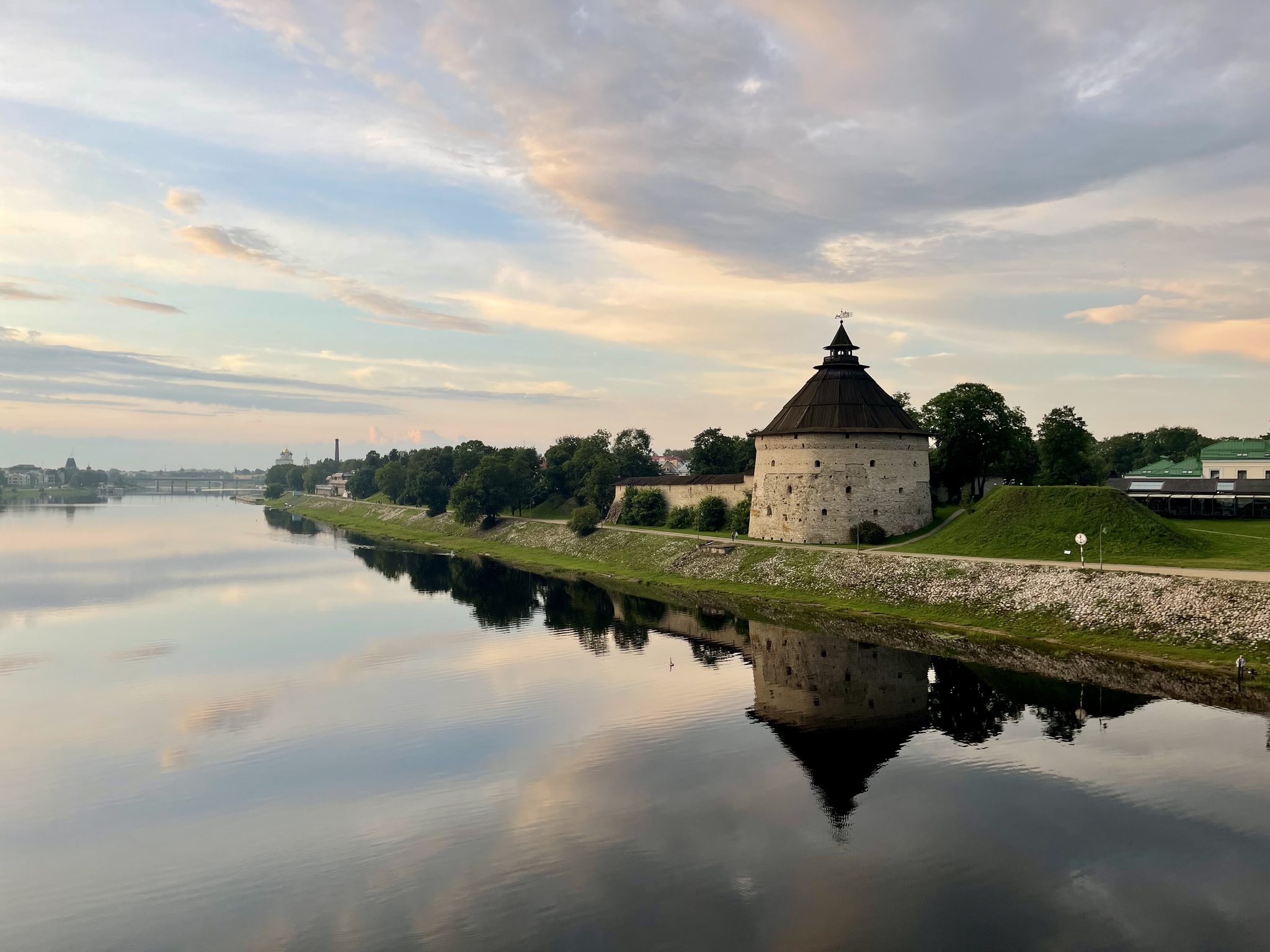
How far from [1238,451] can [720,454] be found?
175ft

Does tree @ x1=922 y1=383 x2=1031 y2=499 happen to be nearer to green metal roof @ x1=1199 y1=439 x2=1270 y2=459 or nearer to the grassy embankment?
the grassy embankment

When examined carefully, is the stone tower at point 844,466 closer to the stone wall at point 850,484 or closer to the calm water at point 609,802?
the stone wall at point 850,484

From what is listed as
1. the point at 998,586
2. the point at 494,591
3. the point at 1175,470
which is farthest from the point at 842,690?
the point at 1175,470

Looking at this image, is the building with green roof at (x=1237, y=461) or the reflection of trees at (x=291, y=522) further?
the reflection of trees at (x=291, y=522)

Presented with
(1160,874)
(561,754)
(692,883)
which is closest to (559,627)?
(561,754)

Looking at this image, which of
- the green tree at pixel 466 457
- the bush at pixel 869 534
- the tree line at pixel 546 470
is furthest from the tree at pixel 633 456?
the bush at pixel 869 534

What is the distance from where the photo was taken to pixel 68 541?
3910 inches

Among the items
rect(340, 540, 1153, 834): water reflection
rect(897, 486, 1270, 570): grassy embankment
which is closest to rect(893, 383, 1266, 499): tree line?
rect(897, 486, 1270, 570): grassy embankment

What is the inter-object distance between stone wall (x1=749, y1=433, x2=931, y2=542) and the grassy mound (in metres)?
5.15

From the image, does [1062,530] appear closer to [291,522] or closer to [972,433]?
[972,433]

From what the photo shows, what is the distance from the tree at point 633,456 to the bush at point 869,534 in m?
42.0

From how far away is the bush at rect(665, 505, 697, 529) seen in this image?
79.9 m

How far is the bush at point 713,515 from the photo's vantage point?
250 ft

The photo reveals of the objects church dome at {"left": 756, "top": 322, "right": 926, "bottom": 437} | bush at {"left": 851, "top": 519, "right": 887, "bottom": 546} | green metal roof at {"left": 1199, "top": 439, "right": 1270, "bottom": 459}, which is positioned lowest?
bush at {"left": 851, "top": 519, "right": 887, "bottom": 546}
